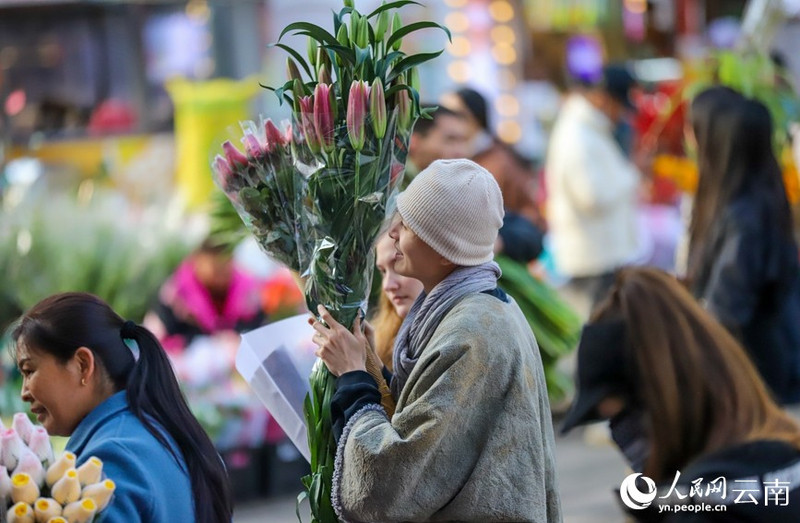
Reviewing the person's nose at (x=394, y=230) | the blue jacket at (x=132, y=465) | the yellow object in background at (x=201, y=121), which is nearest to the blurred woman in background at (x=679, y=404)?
the person's nose at (x=394, y=230)

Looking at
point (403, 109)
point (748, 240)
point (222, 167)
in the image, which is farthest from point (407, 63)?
point (748, 240)

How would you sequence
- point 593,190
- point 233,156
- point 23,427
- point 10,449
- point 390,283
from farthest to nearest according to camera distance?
1. point 593,190
2. point 390,283
3. point 233,156
4. point 23,427
5. point 10,449

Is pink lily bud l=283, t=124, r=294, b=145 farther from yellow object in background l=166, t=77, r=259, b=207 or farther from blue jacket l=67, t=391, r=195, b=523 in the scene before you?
yellow object in background l=166, t=77, r=259, b=207

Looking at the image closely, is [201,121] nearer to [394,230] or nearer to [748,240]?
[748,240]

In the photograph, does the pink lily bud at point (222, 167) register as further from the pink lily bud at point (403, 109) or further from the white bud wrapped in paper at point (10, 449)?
the white bud wrapped in paper at point (10, 449)

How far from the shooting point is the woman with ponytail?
267cm

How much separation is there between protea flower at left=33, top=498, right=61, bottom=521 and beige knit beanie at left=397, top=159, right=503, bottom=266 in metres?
0.86

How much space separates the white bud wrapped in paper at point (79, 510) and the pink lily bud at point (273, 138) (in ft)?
2.62

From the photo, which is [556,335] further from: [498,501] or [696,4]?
[696,4]

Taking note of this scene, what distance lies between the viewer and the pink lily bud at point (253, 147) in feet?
9.01

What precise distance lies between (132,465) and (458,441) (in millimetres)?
650

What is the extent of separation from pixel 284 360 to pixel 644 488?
2.79ft

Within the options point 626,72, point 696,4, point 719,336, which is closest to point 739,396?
point 719,336

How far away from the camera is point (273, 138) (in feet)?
8.98
